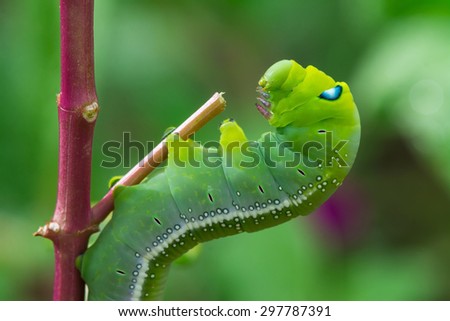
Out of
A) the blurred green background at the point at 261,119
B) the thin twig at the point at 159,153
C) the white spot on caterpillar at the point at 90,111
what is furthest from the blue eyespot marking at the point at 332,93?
the blurred green background at the point at 261,119

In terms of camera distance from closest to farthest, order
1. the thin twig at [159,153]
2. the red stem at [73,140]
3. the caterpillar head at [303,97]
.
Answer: the red stem at [73,140] < the thin twig at [159,153] < the caterpillar head at [303,97]

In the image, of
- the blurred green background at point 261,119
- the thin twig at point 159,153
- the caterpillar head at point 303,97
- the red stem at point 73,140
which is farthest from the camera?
the blurred green background at point 261,119

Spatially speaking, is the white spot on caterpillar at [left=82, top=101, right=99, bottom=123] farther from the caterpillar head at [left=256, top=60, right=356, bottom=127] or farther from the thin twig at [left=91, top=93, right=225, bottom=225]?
the caterpillar head at [left=256, top=60, right=356, bottom=127]

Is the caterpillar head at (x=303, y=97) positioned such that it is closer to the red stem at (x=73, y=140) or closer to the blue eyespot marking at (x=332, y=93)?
the blue eyespot marking at (x=332, y=93)

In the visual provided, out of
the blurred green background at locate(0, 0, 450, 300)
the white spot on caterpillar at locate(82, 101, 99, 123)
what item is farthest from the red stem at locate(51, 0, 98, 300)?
the blurred green background at locate(0, 0, 450, 300)

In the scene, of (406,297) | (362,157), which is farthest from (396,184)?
(406,297)

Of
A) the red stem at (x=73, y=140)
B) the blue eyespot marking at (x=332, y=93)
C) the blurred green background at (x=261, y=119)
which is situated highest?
the blurred green background at (x=261, y=119)
